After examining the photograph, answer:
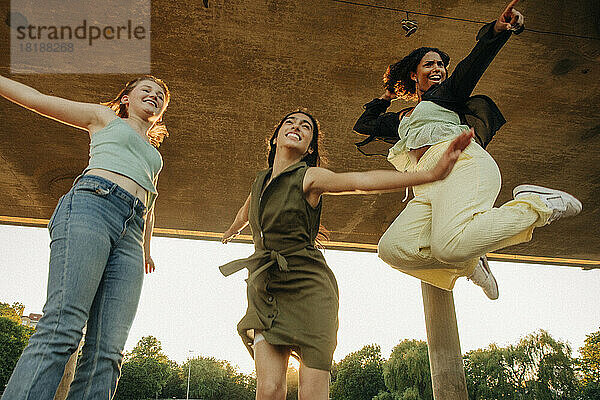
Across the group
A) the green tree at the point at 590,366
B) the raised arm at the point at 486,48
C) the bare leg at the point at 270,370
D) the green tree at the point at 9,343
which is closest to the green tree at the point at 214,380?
the green tree at the point at 9,343

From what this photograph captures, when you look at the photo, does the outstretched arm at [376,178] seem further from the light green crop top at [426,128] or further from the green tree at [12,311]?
the green tree at [12,311]

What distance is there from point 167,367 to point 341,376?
25.4 metres

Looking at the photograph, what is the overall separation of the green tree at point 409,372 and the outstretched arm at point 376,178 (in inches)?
1478

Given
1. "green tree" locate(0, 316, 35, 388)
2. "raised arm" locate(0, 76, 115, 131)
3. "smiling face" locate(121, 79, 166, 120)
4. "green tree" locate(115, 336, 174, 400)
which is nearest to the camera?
"raised arm" locate(0, 76, 115, 131)

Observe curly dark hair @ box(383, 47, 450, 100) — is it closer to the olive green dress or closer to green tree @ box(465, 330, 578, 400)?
the olive green dress

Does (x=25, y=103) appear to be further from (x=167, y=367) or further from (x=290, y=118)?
(x=167, y=367)

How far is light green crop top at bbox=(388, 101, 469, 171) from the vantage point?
2611 millimetres

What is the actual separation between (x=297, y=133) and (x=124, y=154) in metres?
0.83

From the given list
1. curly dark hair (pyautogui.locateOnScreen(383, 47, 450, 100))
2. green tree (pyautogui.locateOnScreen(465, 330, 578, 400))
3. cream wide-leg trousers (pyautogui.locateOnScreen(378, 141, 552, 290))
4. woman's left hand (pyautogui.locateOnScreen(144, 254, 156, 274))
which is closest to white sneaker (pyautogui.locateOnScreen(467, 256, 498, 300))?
cream wide-leg trousers (pyautogui.locateOnScreen(378, 141, 552, 290))

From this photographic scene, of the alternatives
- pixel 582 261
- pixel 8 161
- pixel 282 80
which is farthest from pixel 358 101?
pixel 582 261

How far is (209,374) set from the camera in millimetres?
73375

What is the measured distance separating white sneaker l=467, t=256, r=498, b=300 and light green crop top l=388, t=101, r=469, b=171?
1086 mm

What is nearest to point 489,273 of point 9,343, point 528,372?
point 528,372

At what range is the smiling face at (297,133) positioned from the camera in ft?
8.01
